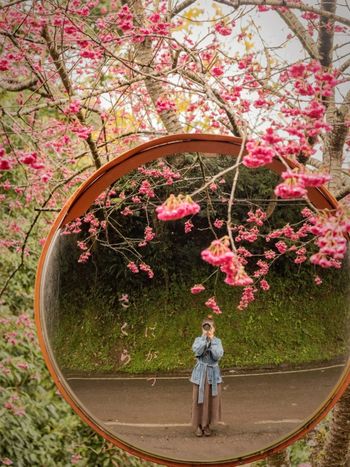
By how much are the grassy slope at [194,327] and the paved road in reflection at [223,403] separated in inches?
2.8

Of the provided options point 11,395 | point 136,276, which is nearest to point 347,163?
point 136,276

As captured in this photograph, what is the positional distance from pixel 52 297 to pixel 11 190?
114 inches

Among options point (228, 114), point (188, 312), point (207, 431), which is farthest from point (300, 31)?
point (207, 431)

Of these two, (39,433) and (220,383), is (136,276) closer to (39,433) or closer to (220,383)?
(220,383)

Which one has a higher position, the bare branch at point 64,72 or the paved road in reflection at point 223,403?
the bare branch at point 64,72

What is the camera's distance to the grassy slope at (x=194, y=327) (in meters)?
1.90

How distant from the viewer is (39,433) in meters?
3.90

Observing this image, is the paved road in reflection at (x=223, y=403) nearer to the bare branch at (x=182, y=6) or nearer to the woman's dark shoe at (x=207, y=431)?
the woman's dark shoe at (x=207, y=431)

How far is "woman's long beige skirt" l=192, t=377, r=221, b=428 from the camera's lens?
6.07ft

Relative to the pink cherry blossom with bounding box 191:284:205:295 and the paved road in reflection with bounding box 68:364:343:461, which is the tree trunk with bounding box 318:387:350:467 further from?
the pink cherry blossom with bounding box 191:284:205:295

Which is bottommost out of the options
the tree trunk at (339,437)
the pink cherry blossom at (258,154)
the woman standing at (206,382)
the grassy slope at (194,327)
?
the tree trunk at (339,437)

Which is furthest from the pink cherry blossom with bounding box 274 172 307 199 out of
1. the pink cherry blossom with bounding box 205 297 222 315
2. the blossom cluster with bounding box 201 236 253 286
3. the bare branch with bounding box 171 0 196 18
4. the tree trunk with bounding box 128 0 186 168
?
the bare branch with bounding box 171 0 196 18

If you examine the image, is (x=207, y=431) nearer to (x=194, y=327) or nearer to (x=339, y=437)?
(x=194, y=327)

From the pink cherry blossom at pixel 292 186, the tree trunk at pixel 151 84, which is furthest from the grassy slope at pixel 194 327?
the tree trunk at pixel 151 84
